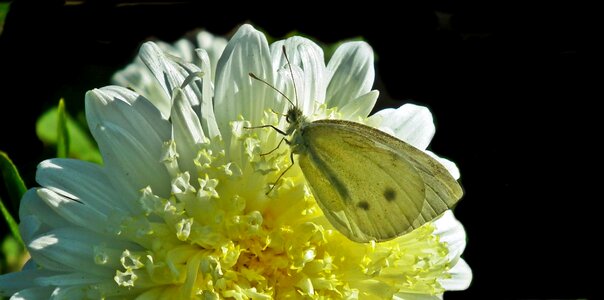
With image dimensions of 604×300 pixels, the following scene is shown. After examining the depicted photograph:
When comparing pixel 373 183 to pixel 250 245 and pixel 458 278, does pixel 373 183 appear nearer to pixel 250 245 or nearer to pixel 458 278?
pixel 250 245

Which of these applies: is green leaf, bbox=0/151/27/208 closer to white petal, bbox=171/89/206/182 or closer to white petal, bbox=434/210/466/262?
white petal, bbox=171/89/206/182

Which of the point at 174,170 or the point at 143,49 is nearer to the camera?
the point at 174,170

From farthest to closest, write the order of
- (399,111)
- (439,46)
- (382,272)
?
(439,46)
(399,111)
(382,272)

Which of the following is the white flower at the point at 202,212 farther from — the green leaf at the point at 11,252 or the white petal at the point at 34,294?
the green leaf at the point at 11,252

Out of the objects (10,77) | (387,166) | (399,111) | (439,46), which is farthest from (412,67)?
(10,77)

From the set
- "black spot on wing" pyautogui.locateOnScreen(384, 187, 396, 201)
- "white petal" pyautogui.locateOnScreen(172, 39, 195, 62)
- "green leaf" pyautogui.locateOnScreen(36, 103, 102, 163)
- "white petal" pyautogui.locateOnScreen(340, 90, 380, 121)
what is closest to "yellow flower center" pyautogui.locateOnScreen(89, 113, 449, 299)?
"black spot on wing" pyautogui.locateOnScreen(384, 187, 396, 201)

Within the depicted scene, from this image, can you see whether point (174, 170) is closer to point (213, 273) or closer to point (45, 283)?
point (213, 273)
